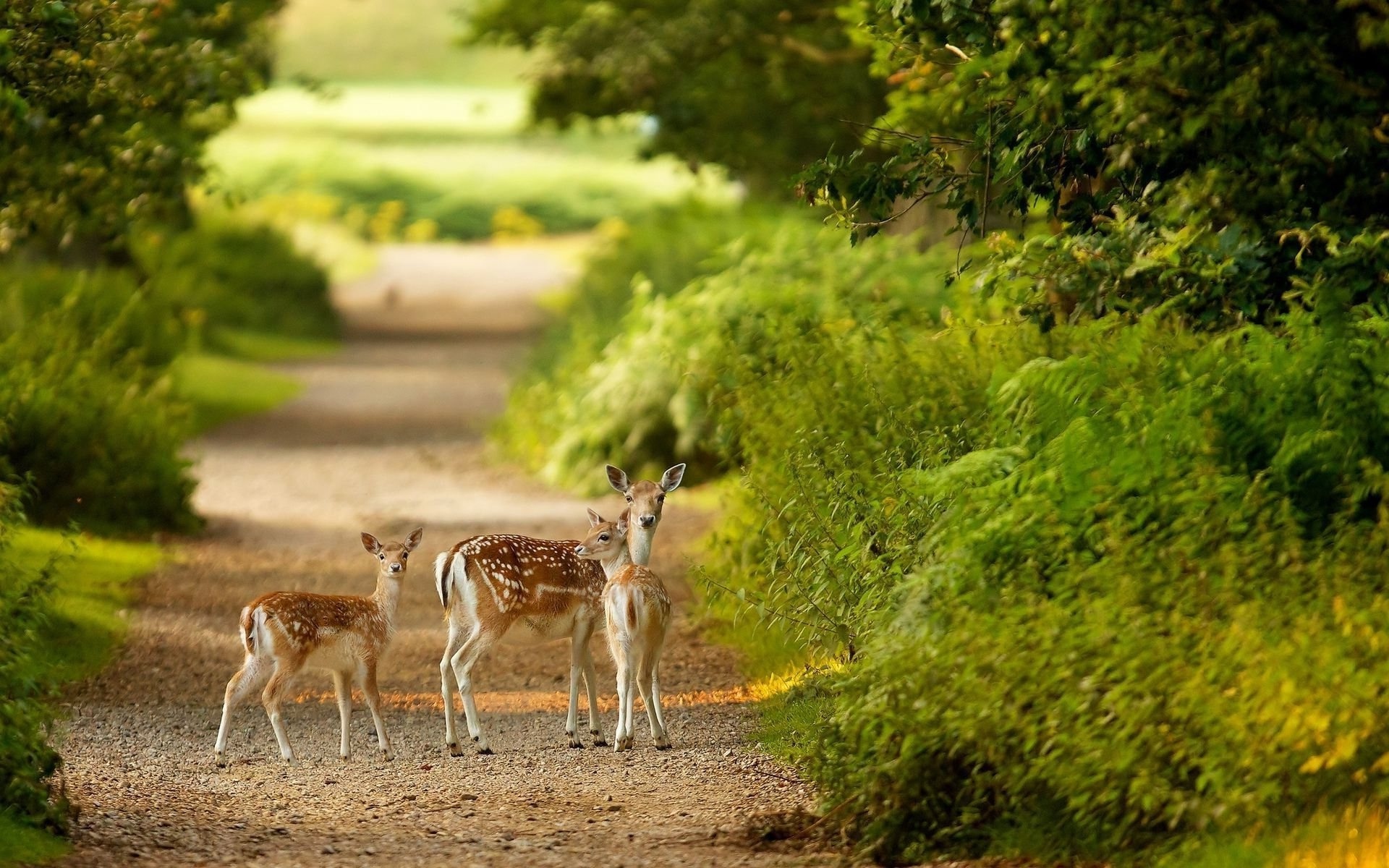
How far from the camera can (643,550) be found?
32.7 ft

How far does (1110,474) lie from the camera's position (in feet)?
24.0

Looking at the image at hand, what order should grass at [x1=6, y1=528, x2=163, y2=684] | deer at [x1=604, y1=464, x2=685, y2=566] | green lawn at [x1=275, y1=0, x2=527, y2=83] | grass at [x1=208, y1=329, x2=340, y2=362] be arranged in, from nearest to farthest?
deer at [x1=604, y1=464, x2=685, y2=566]
grass at [x1=6, y1=528, x2=163, y2=684]
grass at [x1=208, y1=329, x2=340, y2=362]
green lawn at [x1=275, y1=0, x2=527, y2=83]

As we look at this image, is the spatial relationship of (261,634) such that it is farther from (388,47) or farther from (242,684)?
(388,47)

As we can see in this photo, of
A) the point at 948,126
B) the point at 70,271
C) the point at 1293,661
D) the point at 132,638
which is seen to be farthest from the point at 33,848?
the point at 70,271

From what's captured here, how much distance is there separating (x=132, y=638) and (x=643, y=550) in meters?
4.30

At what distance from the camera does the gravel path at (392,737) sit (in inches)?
301

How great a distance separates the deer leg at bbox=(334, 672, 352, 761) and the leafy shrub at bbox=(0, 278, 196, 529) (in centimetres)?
589

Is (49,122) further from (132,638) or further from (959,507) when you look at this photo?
(959,507)

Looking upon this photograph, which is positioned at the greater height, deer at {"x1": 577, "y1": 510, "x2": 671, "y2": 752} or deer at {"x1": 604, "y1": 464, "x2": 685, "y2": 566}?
deer at {"x1": 604, "y1": 464, "x2": 685, "y2": 566}

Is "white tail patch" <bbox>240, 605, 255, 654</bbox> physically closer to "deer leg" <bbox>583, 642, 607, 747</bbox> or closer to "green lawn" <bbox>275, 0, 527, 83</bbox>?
"deer leg" <bbox>583, 642, 607, 747</bbox>

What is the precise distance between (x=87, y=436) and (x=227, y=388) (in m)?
14.5

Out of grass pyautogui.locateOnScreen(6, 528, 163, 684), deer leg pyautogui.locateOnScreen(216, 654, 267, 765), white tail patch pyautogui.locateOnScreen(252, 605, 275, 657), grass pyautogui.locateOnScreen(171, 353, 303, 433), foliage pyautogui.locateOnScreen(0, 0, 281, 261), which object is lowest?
grass pyautogui.locateOnScreen(171, 353, 303, 433)

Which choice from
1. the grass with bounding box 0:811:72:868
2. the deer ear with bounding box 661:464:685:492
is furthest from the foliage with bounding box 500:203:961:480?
the grass with bounding box 0:811:72:868

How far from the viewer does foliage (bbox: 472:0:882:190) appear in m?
22.7
